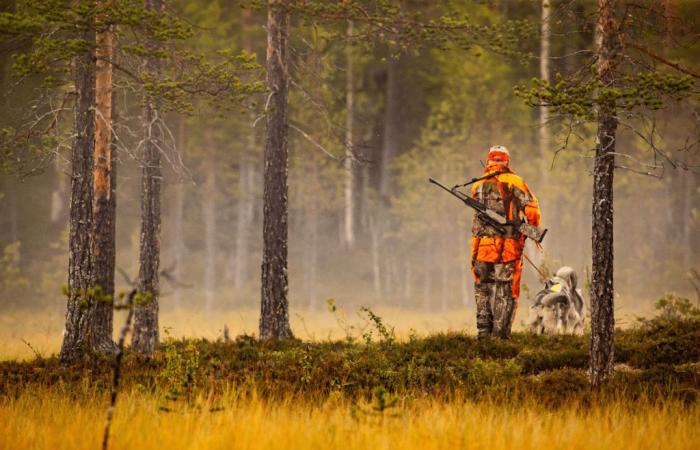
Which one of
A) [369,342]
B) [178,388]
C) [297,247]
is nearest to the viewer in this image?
[178,388]

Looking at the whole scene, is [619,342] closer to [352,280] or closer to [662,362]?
[662,362]

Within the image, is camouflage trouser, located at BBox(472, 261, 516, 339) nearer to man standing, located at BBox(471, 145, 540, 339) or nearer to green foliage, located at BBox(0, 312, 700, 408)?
man standing, located at BBox(471, 145, 540, 339)

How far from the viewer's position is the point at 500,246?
41.3 ft

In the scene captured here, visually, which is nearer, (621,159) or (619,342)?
(619,342)

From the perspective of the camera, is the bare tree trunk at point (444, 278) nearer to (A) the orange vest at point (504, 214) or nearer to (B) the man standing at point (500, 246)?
(B) the man standing at point (500, 246)

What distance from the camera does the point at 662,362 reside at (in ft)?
35.2

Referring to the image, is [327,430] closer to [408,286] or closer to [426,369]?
[426,369]

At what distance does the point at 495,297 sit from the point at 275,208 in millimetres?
4232

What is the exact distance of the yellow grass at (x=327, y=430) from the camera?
641 cm

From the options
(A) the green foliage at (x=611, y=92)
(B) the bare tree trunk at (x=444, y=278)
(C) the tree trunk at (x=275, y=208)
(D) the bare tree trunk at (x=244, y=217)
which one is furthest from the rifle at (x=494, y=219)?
(D) the bare tree trunk at (x=244, y=217)

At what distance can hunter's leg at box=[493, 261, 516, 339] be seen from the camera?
12617 millimetres

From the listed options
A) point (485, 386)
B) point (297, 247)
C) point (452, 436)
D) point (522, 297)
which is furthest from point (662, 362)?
point (297, 247)

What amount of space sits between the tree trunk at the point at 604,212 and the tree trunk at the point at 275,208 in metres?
6.20

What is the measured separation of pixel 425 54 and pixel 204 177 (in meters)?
11.6
